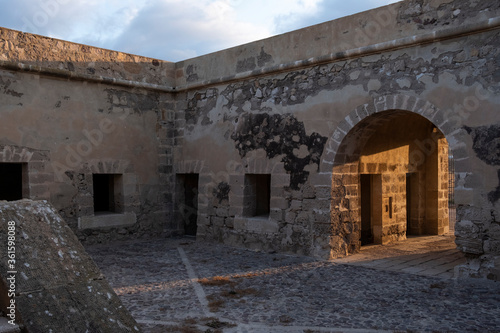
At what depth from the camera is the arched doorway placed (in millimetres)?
7090

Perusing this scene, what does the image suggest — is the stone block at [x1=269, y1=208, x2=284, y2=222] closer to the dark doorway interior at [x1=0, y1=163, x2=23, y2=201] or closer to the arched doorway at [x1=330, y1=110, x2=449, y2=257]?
the arched doorway at [x1=330, y1=110, x2=449, y2=257]

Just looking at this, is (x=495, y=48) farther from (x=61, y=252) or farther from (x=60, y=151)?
(x=60, y=151)

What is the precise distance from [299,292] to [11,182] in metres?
7.19

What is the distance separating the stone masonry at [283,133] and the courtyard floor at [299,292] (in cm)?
69

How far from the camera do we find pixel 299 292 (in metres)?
5.15

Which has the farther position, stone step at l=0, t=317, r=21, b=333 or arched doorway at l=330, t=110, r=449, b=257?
arched doorway at l=330, t=110, r=449, b=257

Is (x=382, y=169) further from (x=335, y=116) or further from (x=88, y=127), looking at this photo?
(x=88, y=127)

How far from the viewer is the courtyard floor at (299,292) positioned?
161 inches

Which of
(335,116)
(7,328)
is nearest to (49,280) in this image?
(7,328)

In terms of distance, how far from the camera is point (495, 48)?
5.54 meters

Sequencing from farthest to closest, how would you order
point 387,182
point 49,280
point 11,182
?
point 11,182
point 387,182
point 49,280

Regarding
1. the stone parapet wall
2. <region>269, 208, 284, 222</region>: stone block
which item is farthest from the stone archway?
the stone parapet wall

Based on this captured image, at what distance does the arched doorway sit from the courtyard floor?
27.0 inches

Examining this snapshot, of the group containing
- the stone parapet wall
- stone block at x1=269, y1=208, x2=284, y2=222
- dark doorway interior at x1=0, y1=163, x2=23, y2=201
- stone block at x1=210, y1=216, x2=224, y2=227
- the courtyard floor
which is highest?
the stone parapet wall
